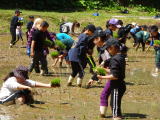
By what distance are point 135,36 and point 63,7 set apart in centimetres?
1272

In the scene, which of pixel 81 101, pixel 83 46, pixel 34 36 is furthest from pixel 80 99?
pixel 34 36

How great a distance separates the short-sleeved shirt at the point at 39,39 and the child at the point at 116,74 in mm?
4511

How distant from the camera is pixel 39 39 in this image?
12148mm

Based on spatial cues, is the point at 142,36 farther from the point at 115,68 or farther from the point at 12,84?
the point at 115,68

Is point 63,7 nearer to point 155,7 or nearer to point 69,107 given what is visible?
point 155,7

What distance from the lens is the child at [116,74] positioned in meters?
7.67

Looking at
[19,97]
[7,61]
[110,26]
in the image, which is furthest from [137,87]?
[7,61]

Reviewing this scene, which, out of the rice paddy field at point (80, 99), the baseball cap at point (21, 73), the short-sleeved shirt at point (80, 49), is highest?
the short-sleeved shirt at point (80, 49)

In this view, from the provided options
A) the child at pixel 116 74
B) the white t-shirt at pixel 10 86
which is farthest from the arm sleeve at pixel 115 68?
the white t-shirt at pixel 10 86

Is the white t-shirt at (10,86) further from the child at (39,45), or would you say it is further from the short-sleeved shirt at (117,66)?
the child at (39,45)

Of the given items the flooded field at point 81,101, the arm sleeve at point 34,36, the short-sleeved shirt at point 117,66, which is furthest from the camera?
the arm sleeve at point 34,36

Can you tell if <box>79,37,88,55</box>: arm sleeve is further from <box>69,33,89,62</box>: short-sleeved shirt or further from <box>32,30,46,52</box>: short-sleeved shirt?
<box>32,30,46,52</box>: short-sleeved shirt

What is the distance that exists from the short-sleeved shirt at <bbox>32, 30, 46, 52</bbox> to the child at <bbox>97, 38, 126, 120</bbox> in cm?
451

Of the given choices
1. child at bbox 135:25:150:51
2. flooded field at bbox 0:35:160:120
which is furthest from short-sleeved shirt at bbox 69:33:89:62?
child at bbox 135:25:150:51
